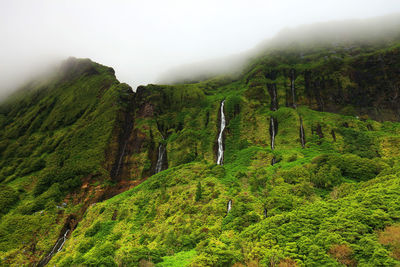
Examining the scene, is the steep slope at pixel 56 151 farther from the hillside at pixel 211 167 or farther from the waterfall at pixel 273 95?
the waterfall at pixel 273 95

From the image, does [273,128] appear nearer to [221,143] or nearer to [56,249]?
[221,143]

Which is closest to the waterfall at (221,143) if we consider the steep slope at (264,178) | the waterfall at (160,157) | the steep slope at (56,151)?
the steep slope at (264,178)

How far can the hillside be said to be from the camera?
20422 millimetres

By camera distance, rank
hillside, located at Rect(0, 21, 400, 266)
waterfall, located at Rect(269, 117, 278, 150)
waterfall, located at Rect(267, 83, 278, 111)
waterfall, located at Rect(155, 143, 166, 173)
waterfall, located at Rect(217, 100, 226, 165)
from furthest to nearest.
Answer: waterfall, located at Rect(267, 83, 278, 111) → waterfall, located at Rect(155, 143, 166, 173) → waterfall, located at Rect(269, 117, 278, 150) → waterfall, located at Rect(217, 100, 226, 165) → hillside, located at Rect(0, 21, 400, 266)

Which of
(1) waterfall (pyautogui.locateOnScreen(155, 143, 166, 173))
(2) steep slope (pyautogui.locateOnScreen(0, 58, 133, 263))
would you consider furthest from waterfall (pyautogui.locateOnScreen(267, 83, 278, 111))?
(2) steep slope (pyautogui.locateOnScreen(0, 58, 133, 263))

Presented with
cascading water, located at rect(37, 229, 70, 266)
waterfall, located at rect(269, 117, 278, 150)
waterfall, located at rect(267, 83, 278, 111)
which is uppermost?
waterfall, located at rect(267, 83, 278, 111)

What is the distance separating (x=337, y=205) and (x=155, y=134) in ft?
266

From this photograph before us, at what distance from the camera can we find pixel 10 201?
63.2 m

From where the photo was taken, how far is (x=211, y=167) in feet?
189

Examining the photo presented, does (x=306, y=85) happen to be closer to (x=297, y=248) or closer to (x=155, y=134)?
(x=155, y=134)

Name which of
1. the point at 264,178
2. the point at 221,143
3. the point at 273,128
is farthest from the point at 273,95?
the point at 264,178

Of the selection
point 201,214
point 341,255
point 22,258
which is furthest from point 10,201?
point 341,255

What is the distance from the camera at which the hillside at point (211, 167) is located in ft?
67.0

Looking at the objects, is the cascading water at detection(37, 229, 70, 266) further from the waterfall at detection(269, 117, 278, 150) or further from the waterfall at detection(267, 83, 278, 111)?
the waterfall at detection(267, 83, 278, 111)
